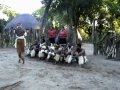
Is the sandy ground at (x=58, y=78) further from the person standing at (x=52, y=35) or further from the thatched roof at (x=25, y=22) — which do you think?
the thatched roof at (x=25, y=22)

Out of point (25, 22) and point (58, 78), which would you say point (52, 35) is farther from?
point (25, 22)

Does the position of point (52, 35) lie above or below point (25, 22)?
below

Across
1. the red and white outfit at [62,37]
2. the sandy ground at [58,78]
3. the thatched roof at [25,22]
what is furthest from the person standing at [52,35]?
the thatched roof at [25,22]

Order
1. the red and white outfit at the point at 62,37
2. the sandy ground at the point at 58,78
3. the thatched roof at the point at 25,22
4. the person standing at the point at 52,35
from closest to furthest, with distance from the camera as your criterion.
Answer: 1. the sandy ground at the point at 58,78
2. the red and white outfit at the point at 62,37
3. the person standing at the point at 52,35
4. the thatched roof at the point at 25,22

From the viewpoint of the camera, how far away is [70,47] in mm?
18422

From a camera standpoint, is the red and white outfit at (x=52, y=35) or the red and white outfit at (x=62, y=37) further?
the red and white outfit at (x=52, y=35)

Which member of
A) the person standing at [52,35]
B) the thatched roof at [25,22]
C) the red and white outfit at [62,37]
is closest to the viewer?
the red and white outfit at [62,37]

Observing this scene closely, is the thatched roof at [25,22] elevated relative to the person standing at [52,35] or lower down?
elevated

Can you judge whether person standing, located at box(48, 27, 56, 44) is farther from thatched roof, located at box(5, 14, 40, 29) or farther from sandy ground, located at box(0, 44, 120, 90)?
thatched roof, located at box(5, 14, 40, 29)

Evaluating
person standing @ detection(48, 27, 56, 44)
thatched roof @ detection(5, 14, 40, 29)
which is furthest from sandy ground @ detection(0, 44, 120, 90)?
thatched roof @ detection(5, 14, 40, 29)

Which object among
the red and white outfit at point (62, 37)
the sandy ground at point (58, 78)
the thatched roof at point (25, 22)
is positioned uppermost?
the thatched roof at point (25, 22)

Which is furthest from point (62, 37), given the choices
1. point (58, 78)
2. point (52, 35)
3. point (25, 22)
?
point (25, 22)

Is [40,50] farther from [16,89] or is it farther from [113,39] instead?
[16,89]

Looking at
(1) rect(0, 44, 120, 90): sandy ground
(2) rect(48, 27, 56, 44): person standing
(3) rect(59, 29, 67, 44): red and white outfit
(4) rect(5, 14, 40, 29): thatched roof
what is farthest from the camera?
(4) rect(5, 14, 40, 29): thatched roof
